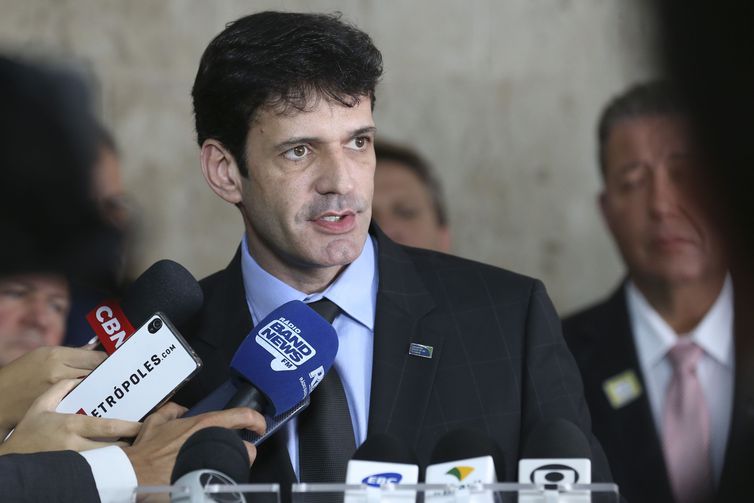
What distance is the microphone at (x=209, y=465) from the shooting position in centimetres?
162

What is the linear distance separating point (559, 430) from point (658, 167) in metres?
2.94

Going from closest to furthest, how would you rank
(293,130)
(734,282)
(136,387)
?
1. (136,387)
2. (293,130)
3. (734,282)

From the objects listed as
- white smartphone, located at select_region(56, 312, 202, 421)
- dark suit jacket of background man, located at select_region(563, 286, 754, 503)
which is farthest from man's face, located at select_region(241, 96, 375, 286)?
dark suit jacket of background man, located at select_region(563, 286, 754, 503)

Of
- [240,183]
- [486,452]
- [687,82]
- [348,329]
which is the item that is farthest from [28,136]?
[687,82]

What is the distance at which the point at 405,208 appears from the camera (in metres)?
4.84

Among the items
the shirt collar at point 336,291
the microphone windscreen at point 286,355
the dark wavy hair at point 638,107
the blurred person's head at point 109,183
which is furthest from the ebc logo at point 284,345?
the blurred person's head at point 109,183

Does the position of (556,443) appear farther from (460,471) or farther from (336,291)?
(336,291)

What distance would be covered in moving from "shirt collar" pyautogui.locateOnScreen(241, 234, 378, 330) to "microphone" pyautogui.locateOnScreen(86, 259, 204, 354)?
23cm

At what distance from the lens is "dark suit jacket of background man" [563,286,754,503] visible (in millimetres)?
4152

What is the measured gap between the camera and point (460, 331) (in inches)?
103

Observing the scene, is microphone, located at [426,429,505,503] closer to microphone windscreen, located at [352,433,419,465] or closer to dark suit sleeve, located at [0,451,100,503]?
microphone windscreen, located at [352,433,419,465]

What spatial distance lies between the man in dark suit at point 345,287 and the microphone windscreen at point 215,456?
63 centimetres

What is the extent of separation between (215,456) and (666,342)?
3.09 m

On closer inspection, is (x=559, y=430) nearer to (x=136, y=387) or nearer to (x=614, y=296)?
(x=136, y=387)
